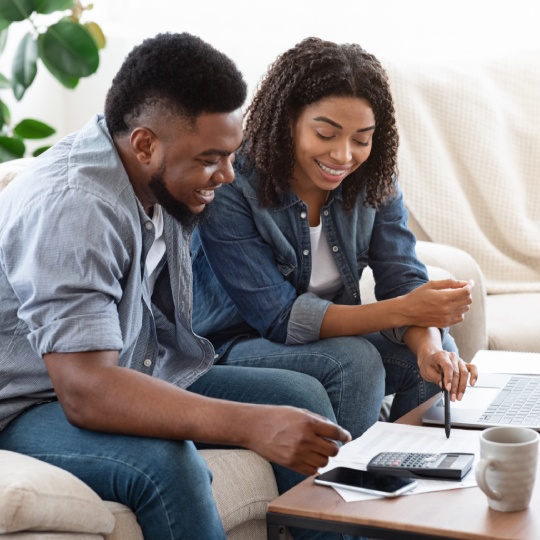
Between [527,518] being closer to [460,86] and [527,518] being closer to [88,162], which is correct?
[88,162]

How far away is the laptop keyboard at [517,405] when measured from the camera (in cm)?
152

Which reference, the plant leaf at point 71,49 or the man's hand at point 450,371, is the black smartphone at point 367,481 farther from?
the plant leaf at point 71,49

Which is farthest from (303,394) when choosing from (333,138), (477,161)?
(477,161)

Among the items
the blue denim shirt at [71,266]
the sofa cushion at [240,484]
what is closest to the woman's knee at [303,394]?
the sofa cushion at [240,484]

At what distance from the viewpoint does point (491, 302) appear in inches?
98.6

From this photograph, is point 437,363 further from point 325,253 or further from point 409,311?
point 325,253

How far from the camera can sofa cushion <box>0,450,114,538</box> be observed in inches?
47.5

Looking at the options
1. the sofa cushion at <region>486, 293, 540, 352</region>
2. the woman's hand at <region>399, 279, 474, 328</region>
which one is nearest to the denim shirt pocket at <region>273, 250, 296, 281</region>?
the woman's hand at <region>399, 279, 474, 328</region>

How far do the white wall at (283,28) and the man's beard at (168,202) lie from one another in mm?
1577

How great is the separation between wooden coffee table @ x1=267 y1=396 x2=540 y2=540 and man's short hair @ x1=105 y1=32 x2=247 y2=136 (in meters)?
0.56

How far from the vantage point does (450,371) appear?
1.64 meters

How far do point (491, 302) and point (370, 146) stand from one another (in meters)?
0.79

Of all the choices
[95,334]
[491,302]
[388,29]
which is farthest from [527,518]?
[388,29]

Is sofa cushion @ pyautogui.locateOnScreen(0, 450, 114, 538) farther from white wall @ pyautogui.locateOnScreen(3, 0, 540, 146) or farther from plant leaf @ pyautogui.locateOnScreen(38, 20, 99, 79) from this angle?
white wall @ pyautogui.locateOnScreen(3, 0, 540, 146)
